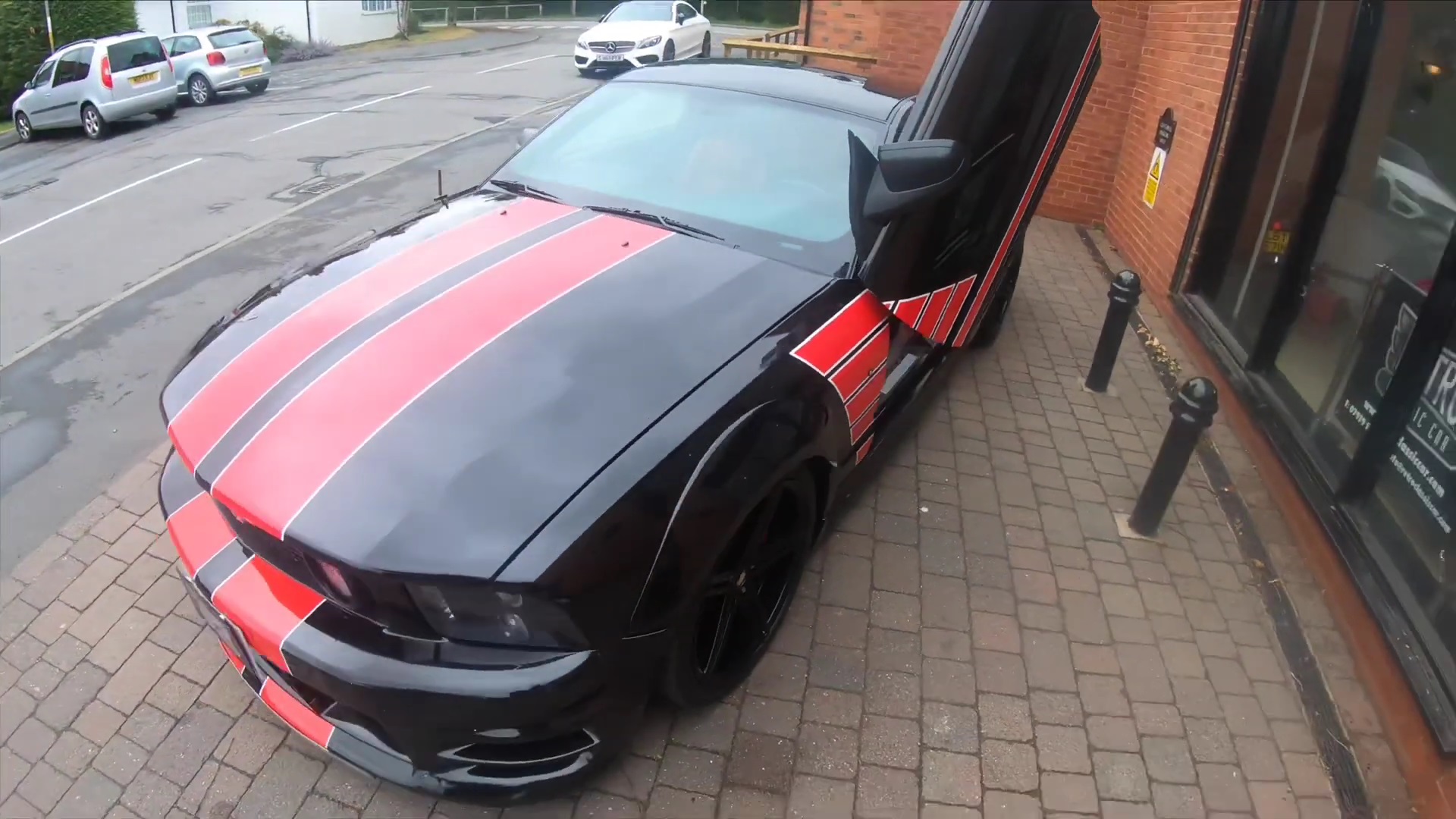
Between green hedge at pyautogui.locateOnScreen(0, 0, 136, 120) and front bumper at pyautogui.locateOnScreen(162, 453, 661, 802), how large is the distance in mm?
24483

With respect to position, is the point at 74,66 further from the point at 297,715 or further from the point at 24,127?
the point at 297,715

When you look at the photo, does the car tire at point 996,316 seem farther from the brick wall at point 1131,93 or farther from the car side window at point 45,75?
the car side window at point 45,75

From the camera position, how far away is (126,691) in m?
2.75

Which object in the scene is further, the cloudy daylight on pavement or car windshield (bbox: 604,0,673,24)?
car windshield (bbox: 604,0,673,24)

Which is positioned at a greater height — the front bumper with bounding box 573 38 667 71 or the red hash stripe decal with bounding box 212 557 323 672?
the front bumper with bounding box 573 38 667 71

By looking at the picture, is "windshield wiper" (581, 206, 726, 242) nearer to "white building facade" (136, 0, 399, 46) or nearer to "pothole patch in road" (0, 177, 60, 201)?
"pothole patch in road" (0, 177, 60, 201)

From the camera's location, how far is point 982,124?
2795 mm

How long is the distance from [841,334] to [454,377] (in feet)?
3.87

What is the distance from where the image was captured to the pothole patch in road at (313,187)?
8602 millimetres

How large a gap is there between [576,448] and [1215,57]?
5.55 m

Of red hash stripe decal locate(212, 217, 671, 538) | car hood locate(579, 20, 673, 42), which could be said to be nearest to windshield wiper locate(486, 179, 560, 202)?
red hash stripe decal locate(212, 217, 671, 538)

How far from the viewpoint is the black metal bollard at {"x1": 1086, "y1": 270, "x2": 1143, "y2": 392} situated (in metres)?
4.76

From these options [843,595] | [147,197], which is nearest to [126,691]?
[843,595]

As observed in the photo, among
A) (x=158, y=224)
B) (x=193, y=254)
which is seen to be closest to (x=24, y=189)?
(x=158, y=224)
